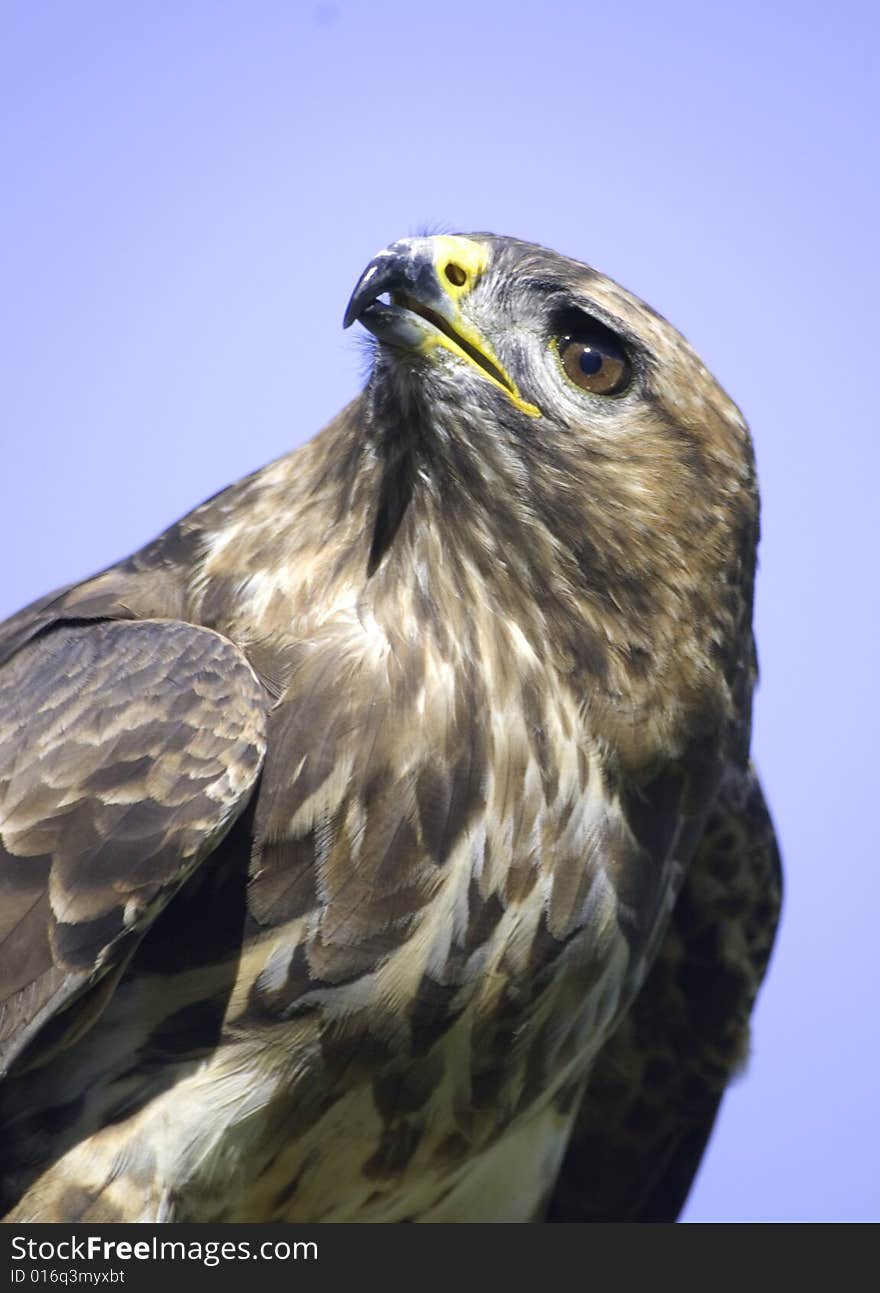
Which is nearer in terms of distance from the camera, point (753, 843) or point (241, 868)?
point (241, 868)

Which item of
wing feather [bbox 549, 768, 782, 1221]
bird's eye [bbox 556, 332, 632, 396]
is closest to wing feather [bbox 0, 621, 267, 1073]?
bird's eye [bbox 556, 332, 632, 396]

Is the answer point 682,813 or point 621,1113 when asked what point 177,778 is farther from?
point 621,1113

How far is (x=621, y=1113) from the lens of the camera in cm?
737


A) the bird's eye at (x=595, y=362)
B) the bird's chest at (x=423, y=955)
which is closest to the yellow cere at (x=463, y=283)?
the bird's eye at (x=595, y=362)

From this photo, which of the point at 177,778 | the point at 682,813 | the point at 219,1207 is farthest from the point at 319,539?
the point at 219,1207

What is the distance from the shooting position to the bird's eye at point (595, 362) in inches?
223

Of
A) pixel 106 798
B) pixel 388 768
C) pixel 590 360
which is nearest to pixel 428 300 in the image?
pixel 590 360

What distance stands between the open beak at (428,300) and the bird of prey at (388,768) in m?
0.01

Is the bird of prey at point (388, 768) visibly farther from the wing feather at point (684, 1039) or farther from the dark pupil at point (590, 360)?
the wing feather at point (684, 1039)

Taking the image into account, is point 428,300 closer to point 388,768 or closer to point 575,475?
point 575,475

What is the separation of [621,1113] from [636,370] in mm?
3116

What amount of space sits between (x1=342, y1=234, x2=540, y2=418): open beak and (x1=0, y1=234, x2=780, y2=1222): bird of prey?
0.01 m

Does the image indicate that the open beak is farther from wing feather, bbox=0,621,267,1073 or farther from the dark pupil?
wing feather, bbox=0,621,267,1073

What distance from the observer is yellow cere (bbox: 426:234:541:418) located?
216 inches
